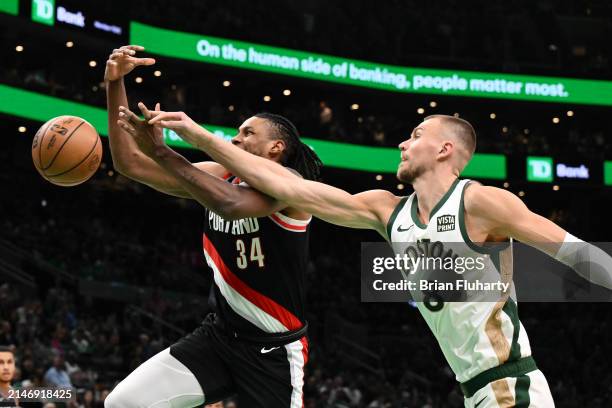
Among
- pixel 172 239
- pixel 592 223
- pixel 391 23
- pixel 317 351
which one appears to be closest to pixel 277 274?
pixel 317 351

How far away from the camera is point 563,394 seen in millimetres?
24453

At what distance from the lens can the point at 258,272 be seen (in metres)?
5.73

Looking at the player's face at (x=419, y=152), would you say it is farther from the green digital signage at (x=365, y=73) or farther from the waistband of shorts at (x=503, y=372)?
the green digital signage at (x=365, y=73)

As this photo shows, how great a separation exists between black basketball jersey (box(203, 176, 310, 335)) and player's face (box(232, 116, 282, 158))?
0.45m

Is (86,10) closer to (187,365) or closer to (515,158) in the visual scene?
(515,158)

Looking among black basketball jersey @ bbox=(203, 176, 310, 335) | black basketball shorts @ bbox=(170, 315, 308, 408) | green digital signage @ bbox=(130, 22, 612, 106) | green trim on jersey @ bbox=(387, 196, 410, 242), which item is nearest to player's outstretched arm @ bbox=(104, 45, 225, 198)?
black basketball jersey @ bbox=(203, 176, 310, 335)

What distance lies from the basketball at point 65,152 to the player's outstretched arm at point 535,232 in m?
2.83

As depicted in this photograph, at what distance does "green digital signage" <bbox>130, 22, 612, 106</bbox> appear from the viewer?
27.8 meters

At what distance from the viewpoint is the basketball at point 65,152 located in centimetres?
627

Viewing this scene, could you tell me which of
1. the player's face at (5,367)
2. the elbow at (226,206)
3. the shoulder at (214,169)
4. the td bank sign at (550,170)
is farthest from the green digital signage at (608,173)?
the elbow at (226,206)

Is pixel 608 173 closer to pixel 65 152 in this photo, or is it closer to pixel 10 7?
pixel 10 7

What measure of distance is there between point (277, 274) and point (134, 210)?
82.2 ft

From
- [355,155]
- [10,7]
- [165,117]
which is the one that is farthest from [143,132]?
[355,155]

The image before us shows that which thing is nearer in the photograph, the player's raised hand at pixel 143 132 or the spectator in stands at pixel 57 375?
the player's raised hand at pixel 143 132
